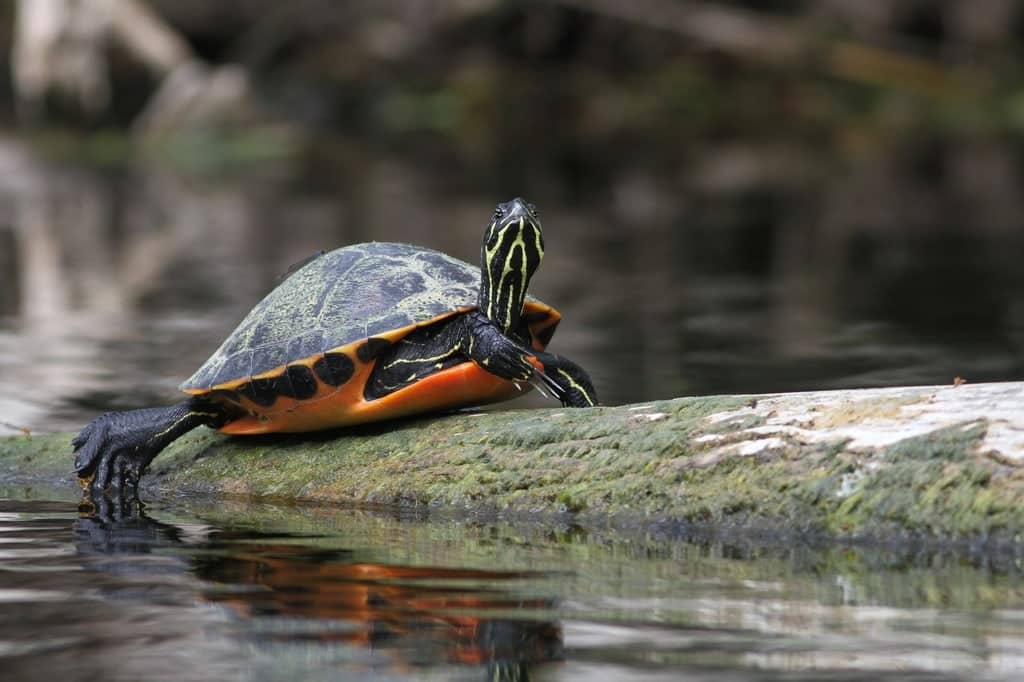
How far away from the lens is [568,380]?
4.66 metres

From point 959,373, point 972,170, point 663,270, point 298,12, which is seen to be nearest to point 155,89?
point 298,12

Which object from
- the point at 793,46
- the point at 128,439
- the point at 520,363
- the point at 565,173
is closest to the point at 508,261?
the point at 520,363

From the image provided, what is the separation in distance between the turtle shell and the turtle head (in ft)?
0.30

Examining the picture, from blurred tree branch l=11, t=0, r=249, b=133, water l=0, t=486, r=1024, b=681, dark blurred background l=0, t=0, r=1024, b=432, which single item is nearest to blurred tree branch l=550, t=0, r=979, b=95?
dark blurred background l=0, t=0, r=1024, b=432

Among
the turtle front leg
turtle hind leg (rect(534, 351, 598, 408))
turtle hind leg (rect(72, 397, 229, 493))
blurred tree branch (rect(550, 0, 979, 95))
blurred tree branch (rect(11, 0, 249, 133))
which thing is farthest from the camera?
blurred tree branch (rect(550, 0, 979, 95))

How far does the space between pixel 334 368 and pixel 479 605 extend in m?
1.46

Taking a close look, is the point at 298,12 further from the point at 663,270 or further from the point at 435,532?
the point at 435,532

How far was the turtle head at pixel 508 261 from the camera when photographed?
14.9 ft

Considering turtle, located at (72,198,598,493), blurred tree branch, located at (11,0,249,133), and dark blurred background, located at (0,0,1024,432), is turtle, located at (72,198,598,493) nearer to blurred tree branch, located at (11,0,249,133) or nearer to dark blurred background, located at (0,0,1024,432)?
dark blurred background, located at (0,0,1024,432)

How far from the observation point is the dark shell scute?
4578 mm

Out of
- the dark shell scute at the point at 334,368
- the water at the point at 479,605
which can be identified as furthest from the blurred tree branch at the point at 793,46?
the water at the point at 479,605

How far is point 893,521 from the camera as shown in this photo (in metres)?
3.81

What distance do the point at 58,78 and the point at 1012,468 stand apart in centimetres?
2352

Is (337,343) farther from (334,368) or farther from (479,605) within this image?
(479,605)
